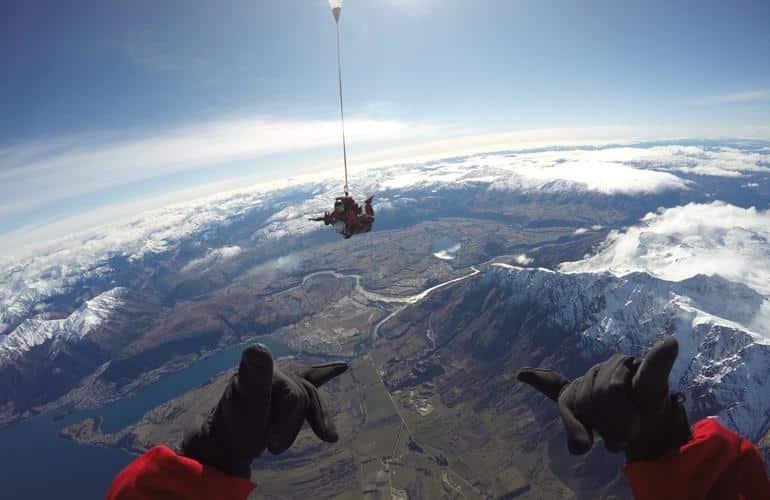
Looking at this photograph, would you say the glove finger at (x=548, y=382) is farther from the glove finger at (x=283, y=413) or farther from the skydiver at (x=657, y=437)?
the glove finger at (x=283, y=413)

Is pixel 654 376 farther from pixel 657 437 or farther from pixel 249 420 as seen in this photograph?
pixel 249 420

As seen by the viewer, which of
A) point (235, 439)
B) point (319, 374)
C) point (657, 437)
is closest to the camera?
point (657, 437)

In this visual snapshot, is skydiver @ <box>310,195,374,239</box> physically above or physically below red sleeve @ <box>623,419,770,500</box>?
above

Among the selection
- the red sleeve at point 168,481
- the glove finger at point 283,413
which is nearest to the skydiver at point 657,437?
the glove finger at point 283,413

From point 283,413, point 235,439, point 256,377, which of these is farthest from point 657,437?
point 235,439

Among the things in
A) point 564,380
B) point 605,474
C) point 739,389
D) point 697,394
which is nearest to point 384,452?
point 605,474

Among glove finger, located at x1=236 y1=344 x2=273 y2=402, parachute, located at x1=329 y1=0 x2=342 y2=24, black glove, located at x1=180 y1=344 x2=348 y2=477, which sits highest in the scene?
parachute, located at x1=329 y1=0 x2=342 y2=24

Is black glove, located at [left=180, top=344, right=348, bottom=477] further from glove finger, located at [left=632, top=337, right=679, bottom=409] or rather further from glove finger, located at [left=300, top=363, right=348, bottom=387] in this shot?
glove finger, located at [left=632, top=337, right=679, bottom=409]

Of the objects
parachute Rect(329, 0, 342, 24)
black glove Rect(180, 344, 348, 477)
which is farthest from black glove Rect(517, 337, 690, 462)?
parachute Rect(329, 0, 342, 24)
